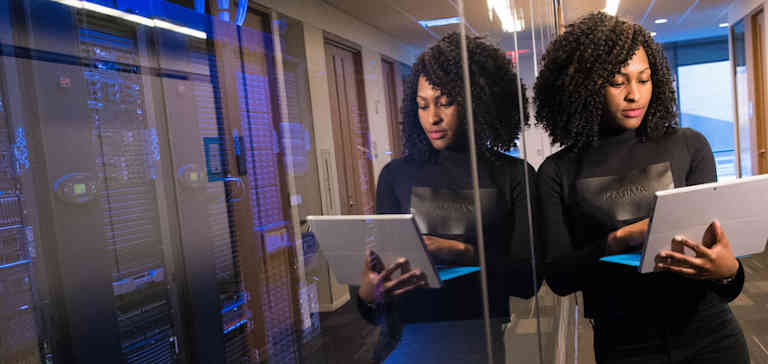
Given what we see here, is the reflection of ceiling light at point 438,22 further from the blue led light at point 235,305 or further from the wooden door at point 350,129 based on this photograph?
the blue led light at point 235,305

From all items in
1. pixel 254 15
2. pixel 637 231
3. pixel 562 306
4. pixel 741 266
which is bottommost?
pixel 562 306

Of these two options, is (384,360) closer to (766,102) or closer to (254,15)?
(254,15)

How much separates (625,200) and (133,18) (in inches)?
45.5

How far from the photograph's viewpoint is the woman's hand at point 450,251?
Result: 0.66 meters

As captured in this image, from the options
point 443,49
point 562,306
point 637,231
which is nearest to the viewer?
point 443,49

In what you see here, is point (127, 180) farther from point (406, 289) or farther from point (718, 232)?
point (718, 232)

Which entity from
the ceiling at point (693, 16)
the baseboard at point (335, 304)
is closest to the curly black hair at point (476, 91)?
the baseboard at point (335, 304)

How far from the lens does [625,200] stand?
1187mm

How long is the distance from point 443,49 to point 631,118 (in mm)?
720

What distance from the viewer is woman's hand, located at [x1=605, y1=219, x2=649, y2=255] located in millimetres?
1164

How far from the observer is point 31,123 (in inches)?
11.9

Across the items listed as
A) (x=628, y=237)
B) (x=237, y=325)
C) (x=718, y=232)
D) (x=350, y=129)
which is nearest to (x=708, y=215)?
(x=718, y=232)

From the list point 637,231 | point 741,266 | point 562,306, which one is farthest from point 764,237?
point 562,306

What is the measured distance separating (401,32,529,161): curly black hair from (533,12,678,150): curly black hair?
0.16 meters
